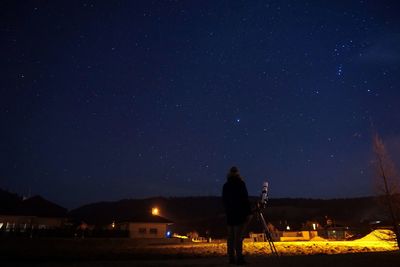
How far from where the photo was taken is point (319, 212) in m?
115

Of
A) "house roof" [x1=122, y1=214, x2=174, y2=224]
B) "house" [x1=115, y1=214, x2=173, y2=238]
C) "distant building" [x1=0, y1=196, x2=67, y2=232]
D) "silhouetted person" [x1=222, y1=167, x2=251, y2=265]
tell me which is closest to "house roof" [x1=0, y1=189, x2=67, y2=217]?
"distant building" [x1=0, y1=196, x2=67, y2=232]

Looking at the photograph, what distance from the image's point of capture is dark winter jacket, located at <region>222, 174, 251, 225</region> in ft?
24.0

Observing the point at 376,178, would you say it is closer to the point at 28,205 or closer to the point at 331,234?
the point at 331,234

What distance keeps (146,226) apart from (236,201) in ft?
133

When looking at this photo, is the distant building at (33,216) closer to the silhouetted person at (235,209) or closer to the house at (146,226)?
the house at (146,226)

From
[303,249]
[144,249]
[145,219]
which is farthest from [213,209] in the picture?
[303,249]

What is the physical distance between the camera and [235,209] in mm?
7344

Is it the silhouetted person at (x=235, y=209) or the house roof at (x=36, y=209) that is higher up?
the house roof at (x=36, y=209)

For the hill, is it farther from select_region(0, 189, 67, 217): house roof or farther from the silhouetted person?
the silhouetted person

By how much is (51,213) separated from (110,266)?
133 ft

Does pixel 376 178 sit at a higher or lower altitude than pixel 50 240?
higher

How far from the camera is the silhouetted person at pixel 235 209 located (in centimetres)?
728

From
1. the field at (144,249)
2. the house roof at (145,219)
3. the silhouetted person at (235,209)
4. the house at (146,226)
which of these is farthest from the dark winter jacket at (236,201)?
the house roof at (145,219)

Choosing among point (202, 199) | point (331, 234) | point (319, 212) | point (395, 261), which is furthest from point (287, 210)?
point (395, 261)
